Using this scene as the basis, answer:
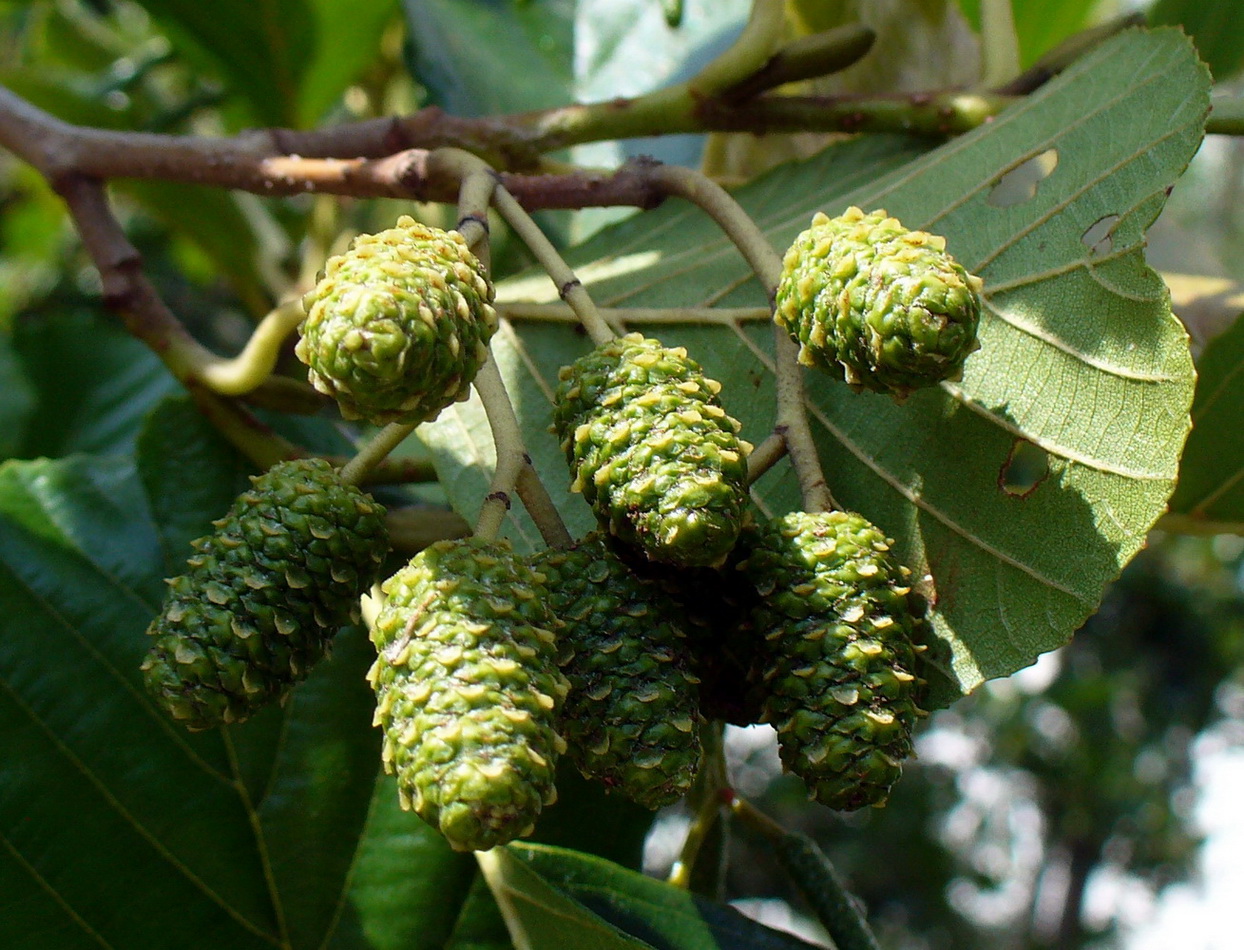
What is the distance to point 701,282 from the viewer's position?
1334mm

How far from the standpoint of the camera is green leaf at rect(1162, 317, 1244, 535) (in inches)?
54.9

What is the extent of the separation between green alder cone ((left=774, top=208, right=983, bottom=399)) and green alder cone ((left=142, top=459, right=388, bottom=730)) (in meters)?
0.42

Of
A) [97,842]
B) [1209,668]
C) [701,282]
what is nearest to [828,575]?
[701,282]

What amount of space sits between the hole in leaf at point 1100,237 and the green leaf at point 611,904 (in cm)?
81

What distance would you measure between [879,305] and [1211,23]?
1.16 metres

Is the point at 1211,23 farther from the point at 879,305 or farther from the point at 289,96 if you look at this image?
the point at 289,96

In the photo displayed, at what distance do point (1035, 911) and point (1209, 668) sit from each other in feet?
10.1

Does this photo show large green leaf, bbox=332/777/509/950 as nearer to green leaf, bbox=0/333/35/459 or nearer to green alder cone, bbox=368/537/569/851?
green alder cone, bbox=368/537/569/851

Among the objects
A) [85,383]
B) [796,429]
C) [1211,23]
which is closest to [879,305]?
[796,429]

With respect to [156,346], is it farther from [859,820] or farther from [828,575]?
[859,820]

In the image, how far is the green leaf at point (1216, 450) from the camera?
4.58 feet

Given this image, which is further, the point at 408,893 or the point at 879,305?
the point at 408,893

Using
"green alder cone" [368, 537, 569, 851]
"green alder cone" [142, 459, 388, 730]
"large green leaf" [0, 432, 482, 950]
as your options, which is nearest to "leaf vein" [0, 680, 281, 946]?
"large green leaf" [0, 432, 482, 950]

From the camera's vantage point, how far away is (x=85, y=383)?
8.30ft
